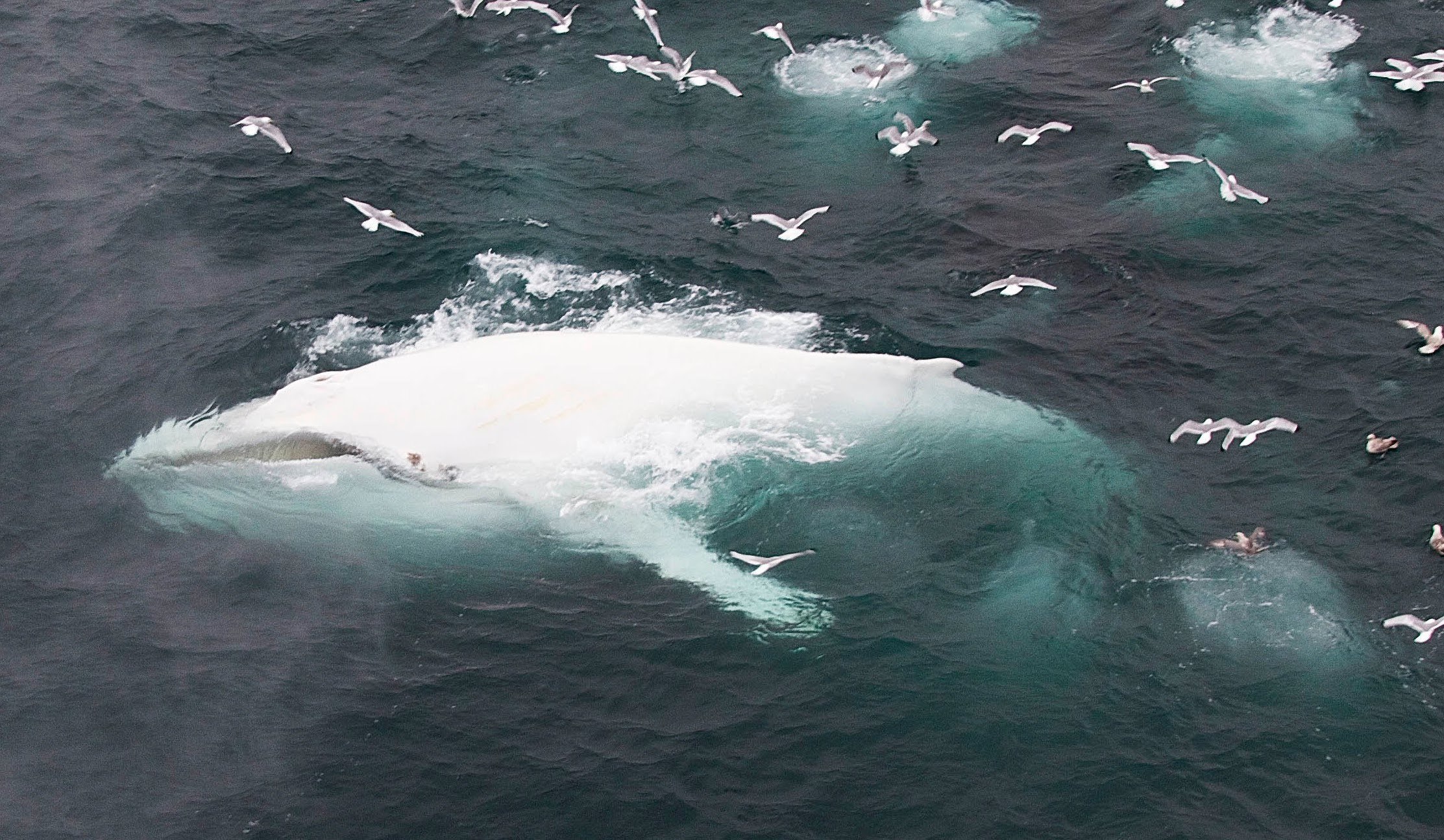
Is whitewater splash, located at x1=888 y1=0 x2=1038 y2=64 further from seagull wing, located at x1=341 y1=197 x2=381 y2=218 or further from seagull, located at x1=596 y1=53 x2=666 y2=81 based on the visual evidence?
seagull wing, located at x1=341 y1=197 x2=381 y2=218

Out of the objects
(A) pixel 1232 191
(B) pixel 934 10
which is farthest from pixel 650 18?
(A) pixel 1232 191

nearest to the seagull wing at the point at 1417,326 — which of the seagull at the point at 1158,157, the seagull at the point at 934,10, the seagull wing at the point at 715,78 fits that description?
the seagull at the point at 1158,157

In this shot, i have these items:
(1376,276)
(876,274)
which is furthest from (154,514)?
(1376,276)

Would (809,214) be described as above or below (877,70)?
below

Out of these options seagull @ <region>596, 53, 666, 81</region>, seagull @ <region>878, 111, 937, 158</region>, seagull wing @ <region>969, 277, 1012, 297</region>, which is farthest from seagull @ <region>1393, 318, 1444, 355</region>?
seagull @ <region>596, 53, 666, 81</region>

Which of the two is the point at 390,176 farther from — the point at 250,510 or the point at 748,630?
the point at 748,630

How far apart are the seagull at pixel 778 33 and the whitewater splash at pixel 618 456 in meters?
16.3

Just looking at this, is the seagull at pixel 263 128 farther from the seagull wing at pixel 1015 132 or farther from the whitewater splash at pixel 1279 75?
the whitewater splash at pixel 1279 75

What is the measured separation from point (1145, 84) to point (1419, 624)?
22.0m

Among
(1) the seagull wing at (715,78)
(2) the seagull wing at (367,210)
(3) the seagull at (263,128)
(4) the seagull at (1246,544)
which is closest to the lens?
(4) the seagull at (1246,544)

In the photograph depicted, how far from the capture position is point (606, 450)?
107ft

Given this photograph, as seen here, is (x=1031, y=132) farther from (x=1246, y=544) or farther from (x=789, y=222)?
(x=1246, y=544)

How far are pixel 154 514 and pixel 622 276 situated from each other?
43.5ft

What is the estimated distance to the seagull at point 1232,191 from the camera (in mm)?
38719
